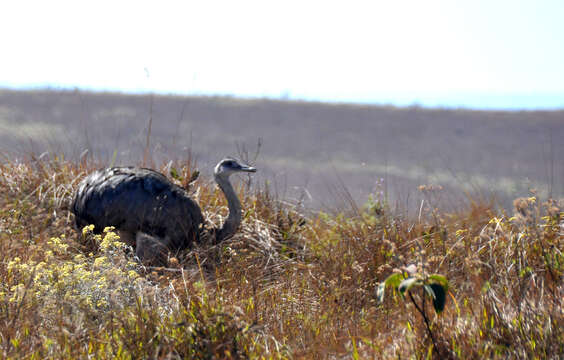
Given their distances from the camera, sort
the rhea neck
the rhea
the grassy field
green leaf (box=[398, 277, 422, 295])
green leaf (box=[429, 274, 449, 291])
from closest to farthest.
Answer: green leaf (box=[398, 277, 422, 295])
green leaf (box=[429, 274, 449, 291])
the rhea
the rhea neck
the grassy field

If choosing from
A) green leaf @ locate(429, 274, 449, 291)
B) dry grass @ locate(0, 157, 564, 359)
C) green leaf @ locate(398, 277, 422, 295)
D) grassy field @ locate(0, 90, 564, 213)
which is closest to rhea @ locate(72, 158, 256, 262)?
dry grass @ locate(0, 157, 564, 359)

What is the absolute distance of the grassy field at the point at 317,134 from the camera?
55.6ft

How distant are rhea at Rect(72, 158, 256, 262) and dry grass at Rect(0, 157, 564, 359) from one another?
8.3 inches

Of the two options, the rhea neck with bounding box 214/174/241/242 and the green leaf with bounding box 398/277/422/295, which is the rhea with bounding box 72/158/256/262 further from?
the green leaf with bounding box 398/277/422/295

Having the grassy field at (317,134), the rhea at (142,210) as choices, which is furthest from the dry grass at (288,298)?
the grassy field at (317,134)

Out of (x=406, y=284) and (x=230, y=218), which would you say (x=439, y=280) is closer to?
(x=406, y=284)

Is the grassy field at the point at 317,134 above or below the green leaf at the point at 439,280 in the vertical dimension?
below

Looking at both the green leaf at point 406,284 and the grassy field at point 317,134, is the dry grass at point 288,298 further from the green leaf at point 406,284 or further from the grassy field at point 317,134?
the grassy field at point 317,134

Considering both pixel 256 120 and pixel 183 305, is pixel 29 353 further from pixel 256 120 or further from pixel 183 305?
pixel 256 120

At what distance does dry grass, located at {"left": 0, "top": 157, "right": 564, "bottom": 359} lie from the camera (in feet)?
10.9

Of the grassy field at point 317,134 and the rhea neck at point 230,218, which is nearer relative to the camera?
the rhea neck at point 230,218

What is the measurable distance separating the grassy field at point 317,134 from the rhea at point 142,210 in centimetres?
911

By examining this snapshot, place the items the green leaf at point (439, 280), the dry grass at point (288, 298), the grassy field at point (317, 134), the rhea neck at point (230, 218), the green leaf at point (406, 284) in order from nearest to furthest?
the green leaf at point (406, 284), the green leaf at point (439, 280), the dry grass at point (288, 298), the rhea neck at point (230, 218), the grassy field at point (317, 134)

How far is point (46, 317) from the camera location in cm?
386
